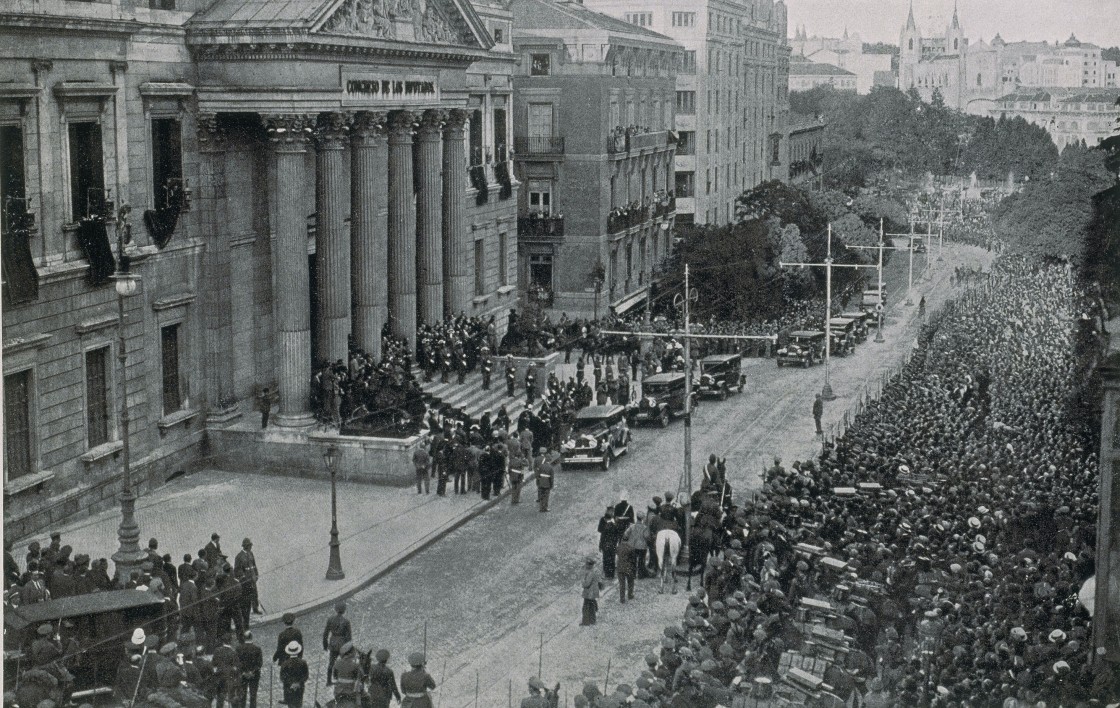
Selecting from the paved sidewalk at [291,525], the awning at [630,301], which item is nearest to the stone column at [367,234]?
the paved sidewalk at [291,525]

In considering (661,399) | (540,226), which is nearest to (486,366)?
(661,399)

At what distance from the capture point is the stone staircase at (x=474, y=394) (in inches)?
1674

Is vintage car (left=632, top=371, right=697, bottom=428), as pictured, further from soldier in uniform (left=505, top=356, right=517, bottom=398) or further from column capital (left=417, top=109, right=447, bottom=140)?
column capital (left=417, top=109, right=447, bottom=140)

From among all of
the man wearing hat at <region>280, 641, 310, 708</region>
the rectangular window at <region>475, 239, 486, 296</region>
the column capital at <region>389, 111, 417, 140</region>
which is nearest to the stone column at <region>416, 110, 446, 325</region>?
the column capital at <region>389, 111, 417, 140</region>

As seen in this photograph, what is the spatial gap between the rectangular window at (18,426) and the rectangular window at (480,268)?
2780 cm

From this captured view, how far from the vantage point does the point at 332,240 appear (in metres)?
38.4

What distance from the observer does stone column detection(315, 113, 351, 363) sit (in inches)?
1497

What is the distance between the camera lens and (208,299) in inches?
1447

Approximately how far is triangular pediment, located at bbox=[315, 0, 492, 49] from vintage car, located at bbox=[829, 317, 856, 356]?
22053 millimetres

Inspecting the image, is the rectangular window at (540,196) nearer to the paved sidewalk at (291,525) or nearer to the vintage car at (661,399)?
the vintage car at (661,399)

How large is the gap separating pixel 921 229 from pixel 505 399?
74.0m

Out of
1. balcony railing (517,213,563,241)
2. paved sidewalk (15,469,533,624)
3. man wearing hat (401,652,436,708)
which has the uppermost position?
balcony railing (517,213,563,241)

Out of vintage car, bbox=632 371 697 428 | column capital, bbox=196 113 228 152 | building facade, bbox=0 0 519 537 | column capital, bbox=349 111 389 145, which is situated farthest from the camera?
vintage car, bbox=632 371 697 428

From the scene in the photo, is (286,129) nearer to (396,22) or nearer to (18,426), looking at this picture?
(396,22)
